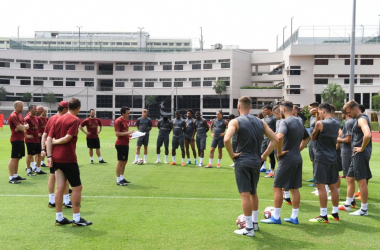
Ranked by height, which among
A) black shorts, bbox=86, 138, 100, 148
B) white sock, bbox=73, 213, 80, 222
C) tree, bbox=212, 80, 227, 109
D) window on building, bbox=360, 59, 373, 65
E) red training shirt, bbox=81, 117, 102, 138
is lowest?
white sock, bbox=73, 213, 80, 222

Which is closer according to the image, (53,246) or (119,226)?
(53,246)

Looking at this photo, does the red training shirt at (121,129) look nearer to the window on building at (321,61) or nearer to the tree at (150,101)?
the window on building at (321,61)

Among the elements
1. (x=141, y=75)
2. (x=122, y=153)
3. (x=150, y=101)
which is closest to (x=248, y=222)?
(x=122, y=153)

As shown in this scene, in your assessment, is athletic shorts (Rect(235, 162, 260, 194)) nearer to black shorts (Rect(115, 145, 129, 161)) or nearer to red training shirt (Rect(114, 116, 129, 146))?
black shorts (Rect(115, 145, 129, 161))

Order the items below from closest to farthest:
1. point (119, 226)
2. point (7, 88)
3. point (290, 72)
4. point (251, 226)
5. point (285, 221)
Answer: point (251, 226) < point (119, 226) < point (285, 221) < point (290, 72) < point (7, 88)

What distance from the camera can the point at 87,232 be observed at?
6465 mm

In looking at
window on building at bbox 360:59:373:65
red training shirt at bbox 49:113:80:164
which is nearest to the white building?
window on building at bbox 360:59:373:65

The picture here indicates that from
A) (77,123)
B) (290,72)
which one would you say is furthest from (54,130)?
(290,72)

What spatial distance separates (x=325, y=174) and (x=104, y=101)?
7506 cm

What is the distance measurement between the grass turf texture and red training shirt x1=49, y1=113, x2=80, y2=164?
1.18 m

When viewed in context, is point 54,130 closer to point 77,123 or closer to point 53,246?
point 77,123

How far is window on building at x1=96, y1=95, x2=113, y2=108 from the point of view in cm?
7934

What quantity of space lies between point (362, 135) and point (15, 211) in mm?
6995

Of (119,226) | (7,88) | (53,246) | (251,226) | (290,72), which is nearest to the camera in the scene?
(53,246)
